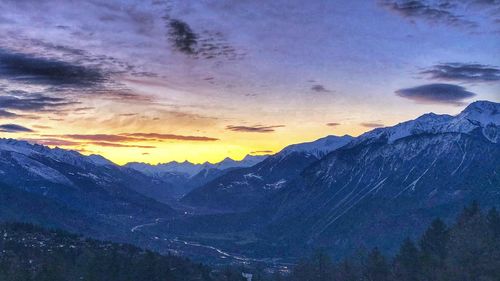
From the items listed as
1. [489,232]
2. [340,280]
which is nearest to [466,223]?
[489,232]

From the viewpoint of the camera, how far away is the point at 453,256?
4813 inches

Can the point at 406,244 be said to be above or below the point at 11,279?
above

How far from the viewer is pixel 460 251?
4611 inches

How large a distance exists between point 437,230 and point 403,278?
26476 millimetres

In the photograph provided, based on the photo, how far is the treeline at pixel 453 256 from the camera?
114625 millimetres

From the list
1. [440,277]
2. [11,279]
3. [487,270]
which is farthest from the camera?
[11,279]

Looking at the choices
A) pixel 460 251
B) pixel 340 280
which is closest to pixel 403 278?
pixel 460 251

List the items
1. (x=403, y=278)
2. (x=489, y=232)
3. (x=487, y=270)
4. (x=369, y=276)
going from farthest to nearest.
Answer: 1. (x=369, y=276)
2. (x=403, y=278)
3. (x=489, y=232)
4. (x=487, y=270)

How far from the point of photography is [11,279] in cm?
15588

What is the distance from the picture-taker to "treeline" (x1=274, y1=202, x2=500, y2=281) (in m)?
115

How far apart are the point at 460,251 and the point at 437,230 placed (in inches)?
1935

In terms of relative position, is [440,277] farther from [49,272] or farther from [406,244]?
[49,272]

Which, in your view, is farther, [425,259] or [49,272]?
[49,272]

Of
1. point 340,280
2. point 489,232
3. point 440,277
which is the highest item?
point 489,232
